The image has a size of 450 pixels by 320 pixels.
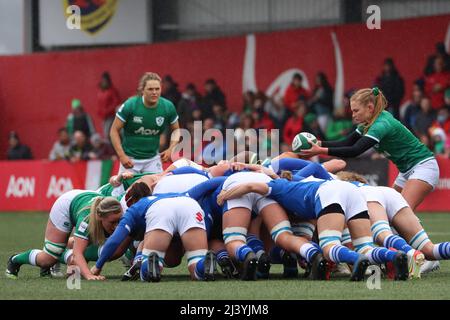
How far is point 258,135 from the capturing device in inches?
801

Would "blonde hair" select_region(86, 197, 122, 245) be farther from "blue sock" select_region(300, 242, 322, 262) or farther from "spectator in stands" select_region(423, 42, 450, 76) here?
"spectator in stands" select_region(423, 42, 450, 76)

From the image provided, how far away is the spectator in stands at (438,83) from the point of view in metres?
20.9

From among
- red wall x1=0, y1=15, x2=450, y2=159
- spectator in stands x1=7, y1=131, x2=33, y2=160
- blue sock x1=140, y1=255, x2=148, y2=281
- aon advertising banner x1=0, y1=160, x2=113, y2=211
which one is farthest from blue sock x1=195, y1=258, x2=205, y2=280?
spectator in stands x1=7, y1=131, x2=33, y2=160

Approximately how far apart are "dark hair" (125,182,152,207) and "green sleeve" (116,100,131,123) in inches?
131

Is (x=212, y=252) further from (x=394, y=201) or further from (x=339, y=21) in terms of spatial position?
(x=339, y=21)

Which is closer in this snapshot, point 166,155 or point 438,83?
point 166,155

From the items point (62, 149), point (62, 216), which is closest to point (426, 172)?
point (62, 216)

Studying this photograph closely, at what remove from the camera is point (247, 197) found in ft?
32.7

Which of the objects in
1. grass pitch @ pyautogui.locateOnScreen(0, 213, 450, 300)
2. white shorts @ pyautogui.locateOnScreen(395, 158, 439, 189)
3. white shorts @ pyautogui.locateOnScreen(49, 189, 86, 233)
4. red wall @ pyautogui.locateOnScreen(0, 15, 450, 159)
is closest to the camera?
grass pitch @ pyautogui.locateOnScreen(0, 213, 450, 300)

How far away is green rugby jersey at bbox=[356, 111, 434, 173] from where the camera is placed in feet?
35.2

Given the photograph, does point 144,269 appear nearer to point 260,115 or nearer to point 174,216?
point 174,216

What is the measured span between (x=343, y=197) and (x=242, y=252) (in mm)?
914
